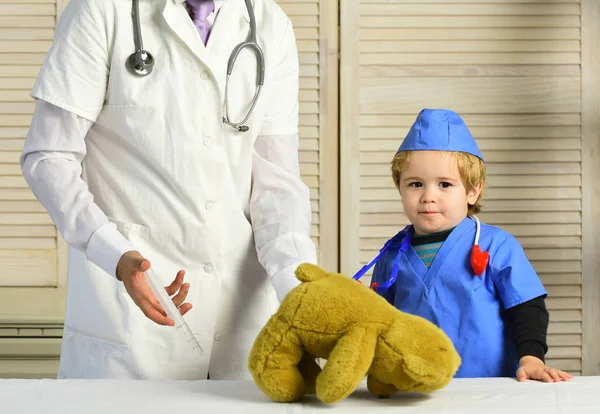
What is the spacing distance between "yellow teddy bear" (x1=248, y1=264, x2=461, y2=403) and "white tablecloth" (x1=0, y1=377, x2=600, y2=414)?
0.03m

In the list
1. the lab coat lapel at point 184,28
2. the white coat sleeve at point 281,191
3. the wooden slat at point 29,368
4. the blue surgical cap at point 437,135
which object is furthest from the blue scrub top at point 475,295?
the wooden slat at point 29,368

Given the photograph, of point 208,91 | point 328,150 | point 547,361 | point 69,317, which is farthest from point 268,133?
point 547,361

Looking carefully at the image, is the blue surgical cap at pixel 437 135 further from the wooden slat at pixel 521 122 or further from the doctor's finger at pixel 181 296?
the wooden slat at pixel 521 122

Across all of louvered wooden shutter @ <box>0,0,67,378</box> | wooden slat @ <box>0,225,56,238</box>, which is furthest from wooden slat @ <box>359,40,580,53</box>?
wooden slat @ <box>0,225,56,238</box>

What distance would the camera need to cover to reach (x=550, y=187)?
97.0 inches

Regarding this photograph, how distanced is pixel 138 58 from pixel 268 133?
251 mm

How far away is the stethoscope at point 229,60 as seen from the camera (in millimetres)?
1268

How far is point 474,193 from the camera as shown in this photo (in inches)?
61.4

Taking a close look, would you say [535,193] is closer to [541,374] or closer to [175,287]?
[541,374]

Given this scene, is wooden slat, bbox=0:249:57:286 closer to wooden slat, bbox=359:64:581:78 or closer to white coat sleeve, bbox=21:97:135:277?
wooden slat, bbox=359:64:581:78

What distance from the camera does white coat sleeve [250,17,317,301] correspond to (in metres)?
1.27

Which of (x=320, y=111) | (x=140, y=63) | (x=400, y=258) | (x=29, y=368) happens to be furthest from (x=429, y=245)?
(x=29, y=368)

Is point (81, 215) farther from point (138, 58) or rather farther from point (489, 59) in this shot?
point (489, 59)

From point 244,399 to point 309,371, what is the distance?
0.08 m
